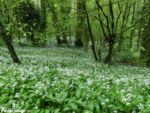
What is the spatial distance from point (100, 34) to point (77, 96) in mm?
28070

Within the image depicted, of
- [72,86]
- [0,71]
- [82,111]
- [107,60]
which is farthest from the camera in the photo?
[107,60]

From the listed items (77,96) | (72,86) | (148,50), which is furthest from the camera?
(148,50)

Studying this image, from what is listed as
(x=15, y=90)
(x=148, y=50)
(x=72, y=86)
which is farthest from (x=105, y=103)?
(x=148, y=50)

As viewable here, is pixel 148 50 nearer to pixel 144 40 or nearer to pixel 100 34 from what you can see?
pixel 144 40

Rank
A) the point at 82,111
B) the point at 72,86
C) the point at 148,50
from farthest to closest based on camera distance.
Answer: the point at 148,50 → the point at 72,86 → the point at 82,111

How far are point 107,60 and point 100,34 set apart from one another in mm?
15026

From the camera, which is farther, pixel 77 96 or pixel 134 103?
pixel 77 96

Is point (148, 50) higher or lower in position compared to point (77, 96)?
lower

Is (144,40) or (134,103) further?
(144,40)

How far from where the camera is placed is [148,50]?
21.5 meters

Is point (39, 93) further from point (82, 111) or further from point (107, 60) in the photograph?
point (107, 60)

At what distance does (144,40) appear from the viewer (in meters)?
21.9

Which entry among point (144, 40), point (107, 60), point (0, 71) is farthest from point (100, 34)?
point (0, 71)

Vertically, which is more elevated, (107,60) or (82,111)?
(82,111)
